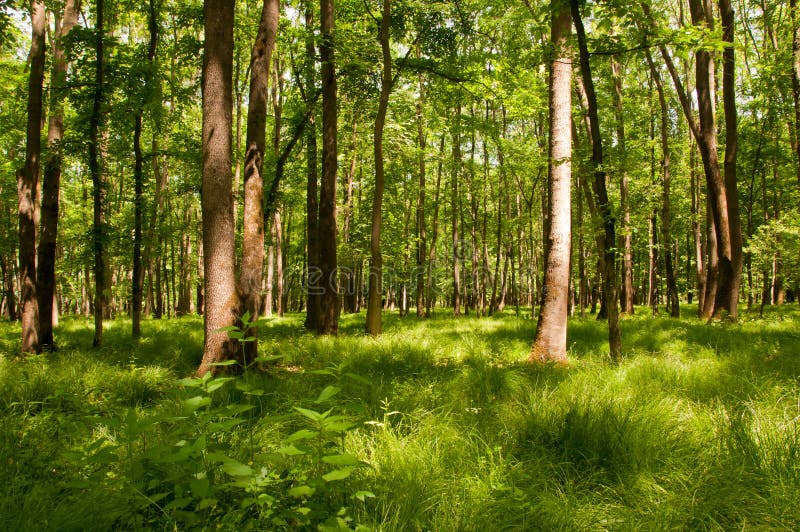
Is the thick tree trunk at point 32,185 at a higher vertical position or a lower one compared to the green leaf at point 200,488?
higher

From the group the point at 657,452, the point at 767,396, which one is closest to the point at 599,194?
the point at 767,396

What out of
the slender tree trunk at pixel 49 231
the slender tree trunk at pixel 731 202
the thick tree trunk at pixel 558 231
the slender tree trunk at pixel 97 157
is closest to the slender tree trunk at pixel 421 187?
the slender tree trunk at pixel 731 202

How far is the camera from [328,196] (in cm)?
917

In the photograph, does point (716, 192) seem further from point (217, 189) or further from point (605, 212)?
point (217, 189)

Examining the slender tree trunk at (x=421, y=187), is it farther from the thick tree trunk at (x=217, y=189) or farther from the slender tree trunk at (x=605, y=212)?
the thick tree trunk at (x=217, y=189)

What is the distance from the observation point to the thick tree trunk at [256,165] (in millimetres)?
5891

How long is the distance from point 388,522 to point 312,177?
35.1ft

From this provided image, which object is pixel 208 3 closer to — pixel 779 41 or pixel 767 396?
pixel 767 396

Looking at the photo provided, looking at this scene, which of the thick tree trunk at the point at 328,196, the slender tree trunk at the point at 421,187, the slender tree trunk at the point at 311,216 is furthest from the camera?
the slender tree trunk at the point at 421,187

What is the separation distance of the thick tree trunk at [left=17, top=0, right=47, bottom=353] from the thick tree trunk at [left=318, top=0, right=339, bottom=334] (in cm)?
530

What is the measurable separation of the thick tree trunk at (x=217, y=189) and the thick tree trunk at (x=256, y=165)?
67 cm

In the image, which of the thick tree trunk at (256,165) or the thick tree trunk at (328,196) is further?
the thick tree trunk at (328,196)

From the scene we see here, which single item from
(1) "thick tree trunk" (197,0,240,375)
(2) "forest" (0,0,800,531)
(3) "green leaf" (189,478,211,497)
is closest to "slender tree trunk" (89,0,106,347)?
(2) "forest" (0,0,800,531)

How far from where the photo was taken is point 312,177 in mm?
11461
